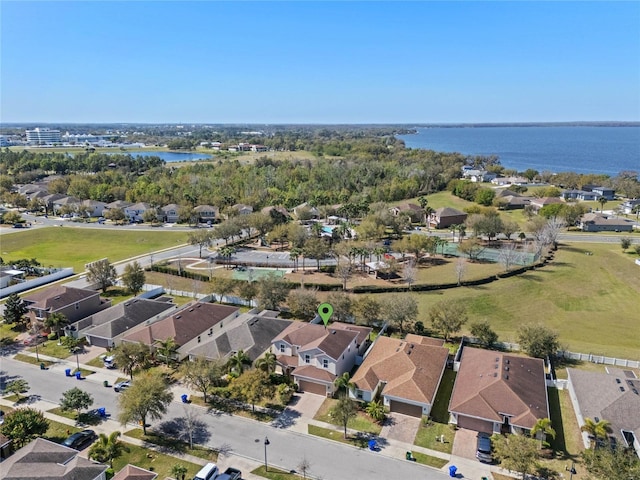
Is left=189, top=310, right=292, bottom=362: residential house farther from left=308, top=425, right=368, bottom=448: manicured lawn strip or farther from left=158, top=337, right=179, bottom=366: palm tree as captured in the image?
left=308, top=425, right=368, bottom=448: manicured lawn strip

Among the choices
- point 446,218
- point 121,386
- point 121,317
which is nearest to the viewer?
point 121,386

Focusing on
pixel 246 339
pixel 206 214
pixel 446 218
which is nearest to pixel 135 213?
pixel 206 214

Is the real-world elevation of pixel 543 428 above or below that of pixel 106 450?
above

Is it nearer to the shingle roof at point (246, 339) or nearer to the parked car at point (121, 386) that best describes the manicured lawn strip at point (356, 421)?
the shingle roof at point (246, 339)

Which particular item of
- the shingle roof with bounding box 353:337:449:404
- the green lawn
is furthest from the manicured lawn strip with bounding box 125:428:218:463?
the green lawn

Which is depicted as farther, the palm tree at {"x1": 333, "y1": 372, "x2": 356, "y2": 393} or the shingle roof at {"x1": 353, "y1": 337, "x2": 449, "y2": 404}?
the palm tree at {"x1": 333, "y1": 372, "x2": 356, "y2": 393}

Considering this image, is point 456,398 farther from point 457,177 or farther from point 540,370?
point 457,177

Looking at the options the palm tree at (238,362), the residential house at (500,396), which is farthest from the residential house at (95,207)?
the residential house at (500,396)

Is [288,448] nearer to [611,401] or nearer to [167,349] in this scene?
[167,349]
